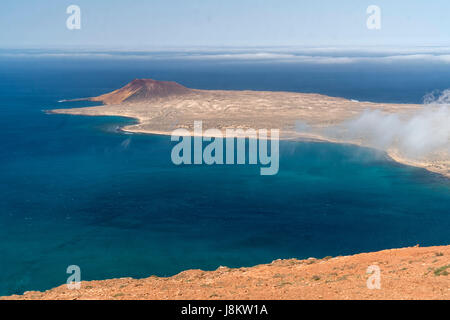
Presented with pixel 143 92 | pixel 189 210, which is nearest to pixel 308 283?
pixel 189 210

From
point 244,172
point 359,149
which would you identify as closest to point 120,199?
point 244,172

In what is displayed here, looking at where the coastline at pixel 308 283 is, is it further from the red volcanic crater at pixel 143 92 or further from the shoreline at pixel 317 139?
the red volcanic crater at pixel 143 92

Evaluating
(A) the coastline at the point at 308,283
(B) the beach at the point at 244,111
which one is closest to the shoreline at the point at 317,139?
Result: (B) the beach at the point at 244,111

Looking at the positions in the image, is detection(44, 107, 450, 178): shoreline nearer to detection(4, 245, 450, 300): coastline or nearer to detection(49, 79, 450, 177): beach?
detection(49, 79, 450, 177): beach

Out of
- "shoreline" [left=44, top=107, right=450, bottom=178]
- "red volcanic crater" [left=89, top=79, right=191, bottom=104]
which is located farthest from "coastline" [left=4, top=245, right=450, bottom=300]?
"red volcanic crater" [left=89, top=79, right=191, bottom=104]

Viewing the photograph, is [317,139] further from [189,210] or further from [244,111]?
[189,210]

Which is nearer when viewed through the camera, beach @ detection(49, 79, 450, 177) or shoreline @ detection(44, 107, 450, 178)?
shoreline @ detection(44, 107, 450, 178)
